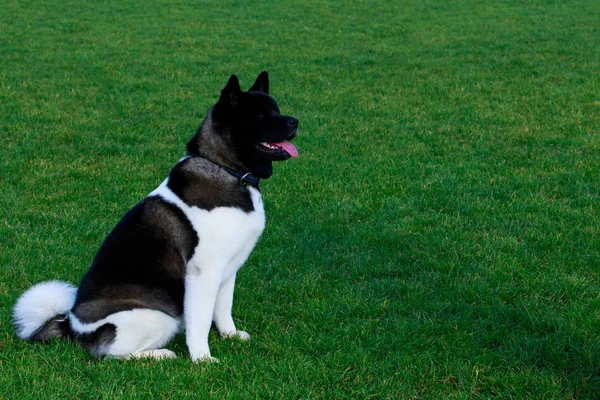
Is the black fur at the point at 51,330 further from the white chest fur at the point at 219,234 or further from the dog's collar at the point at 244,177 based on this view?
the dog's collar at the point at 244,177

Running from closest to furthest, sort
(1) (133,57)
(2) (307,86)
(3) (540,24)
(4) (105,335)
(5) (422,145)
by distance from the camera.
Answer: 1. (4) (105,335)
2. (5) (422,145)
3. (2) (307,86)
4. (1) (133,57)
5. (3) (540,24)

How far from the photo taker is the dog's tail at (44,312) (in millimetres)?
4867

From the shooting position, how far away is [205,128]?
195 inches

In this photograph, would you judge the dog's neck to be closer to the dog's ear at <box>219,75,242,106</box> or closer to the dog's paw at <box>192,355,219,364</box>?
the dog's ear at <box>219,75,242,106</box>

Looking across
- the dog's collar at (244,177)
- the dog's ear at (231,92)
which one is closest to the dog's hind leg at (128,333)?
the dog's collar at (244,177)

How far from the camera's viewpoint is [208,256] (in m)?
4.61

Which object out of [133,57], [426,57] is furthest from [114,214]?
[426,57]

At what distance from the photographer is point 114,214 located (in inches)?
307

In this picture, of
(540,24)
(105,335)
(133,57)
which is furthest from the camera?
(540,24)

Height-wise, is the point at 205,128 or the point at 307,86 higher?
the point at 205,128

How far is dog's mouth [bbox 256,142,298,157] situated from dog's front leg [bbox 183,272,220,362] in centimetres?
92

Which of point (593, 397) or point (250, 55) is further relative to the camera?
point (250, 55)

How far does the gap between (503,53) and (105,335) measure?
46.7ft

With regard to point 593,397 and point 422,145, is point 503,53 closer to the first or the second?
point 422,145
